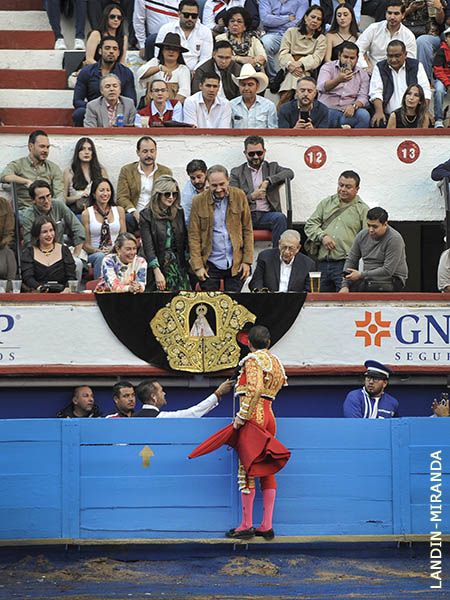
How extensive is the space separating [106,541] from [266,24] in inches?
321

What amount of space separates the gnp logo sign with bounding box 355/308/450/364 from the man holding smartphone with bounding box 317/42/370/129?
3239mm

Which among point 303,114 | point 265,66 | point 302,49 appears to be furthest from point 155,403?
point 265,66

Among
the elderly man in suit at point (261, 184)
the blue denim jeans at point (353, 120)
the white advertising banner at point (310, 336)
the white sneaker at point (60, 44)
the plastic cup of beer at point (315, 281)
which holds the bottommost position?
the white advertising banner at point (310, 336)

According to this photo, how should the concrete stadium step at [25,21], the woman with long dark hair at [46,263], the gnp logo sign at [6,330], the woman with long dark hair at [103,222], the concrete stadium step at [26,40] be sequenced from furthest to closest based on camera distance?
the concrete stadium step at [25,21]
the concrete stadium step at [26,40]
the woman with long dark hair at [103,222]
the woman with long dark hair at [46,263]
the gnp logo sign at [6,330]

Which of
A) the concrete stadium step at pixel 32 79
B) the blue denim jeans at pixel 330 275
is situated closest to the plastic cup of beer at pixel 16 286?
the blue denim jeans at pixel 330 275

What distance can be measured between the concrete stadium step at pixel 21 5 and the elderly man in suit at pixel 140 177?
16.1 ft

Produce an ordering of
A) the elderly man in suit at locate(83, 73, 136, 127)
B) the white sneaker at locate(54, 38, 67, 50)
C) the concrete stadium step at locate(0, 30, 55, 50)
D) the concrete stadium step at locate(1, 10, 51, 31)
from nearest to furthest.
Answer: the elderly man in suit at locate(83, 73, 136, 127), the white sneaker at locate(54, 38, 67, 50), the concrete stadium step at locate(0, 30, 55, 50), the concrete stadium step at locate(1, 10, 51, 31)

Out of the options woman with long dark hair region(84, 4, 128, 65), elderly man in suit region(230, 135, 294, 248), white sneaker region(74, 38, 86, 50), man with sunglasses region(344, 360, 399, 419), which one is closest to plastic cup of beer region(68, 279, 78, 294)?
elderly man in suit region(230, 135, 294, 248)

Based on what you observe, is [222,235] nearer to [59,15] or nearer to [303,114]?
[303,114]

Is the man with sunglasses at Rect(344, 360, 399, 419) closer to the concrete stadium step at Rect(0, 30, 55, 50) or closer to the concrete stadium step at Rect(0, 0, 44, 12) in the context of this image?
the concrete stadium step at Rect(0, 30, 55, 50)

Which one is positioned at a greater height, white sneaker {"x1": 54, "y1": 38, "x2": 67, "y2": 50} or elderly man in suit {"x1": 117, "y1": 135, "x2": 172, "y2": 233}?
white sneaker {"x1": 54, "y1": 38, "x2": 67, "y2": 50}

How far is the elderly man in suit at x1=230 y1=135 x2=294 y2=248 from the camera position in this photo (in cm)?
1282

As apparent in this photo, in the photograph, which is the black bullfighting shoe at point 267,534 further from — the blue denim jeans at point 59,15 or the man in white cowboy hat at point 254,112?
the blue denim jeans at point 59,15

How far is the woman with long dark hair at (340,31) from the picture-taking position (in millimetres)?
14862
